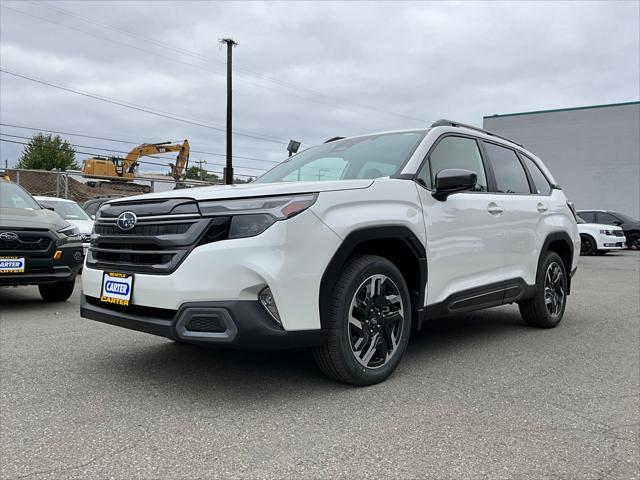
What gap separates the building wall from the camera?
99.4ft

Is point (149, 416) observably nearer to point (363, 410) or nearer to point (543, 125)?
point (363, 410)

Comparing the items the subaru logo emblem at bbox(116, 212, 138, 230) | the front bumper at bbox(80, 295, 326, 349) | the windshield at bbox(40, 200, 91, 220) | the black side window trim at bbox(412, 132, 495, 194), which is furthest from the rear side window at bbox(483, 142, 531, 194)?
the windshield at bbox(40, 200, 91, 220)

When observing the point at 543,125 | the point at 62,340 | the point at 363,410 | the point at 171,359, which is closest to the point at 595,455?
the point at 363,410

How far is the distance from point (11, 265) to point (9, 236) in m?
0.32

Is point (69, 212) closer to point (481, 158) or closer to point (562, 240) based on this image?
point (481, 158)

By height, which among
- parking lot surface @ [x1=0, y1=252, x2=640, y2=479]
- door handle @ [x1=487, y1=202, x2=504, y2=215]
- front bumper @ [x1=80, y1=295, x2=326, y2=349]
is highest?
door handle @ [x1=487, y1=202, x2=504, y2=215]

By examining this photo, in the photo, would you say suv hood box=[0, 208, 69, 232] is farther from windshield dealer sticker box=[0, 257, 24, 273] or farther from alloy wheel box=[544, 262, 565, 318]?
alloy wheel box=[544, 262, 565, 318]

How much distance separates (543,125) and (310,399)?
33794mm

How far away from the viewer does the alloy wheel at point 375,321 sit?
11.5 feet

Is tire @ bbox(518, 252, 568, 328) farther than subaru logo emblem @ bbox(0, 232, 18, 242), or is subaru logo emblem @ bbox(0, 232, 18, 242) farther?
subaru logo emblem @ bbox(0, 232, 18, 242)

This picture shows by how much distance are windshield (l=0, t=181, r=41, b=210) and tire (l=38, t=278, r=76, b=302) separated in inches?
41.3

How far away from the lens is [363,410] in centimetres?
315

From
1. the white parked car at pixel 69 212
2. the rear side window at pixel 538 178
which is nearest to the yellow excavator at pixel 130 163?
the white parked car at pixel 69 212

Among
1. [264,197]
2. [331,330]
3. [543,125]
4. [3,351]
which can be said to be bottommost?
[3,351]
